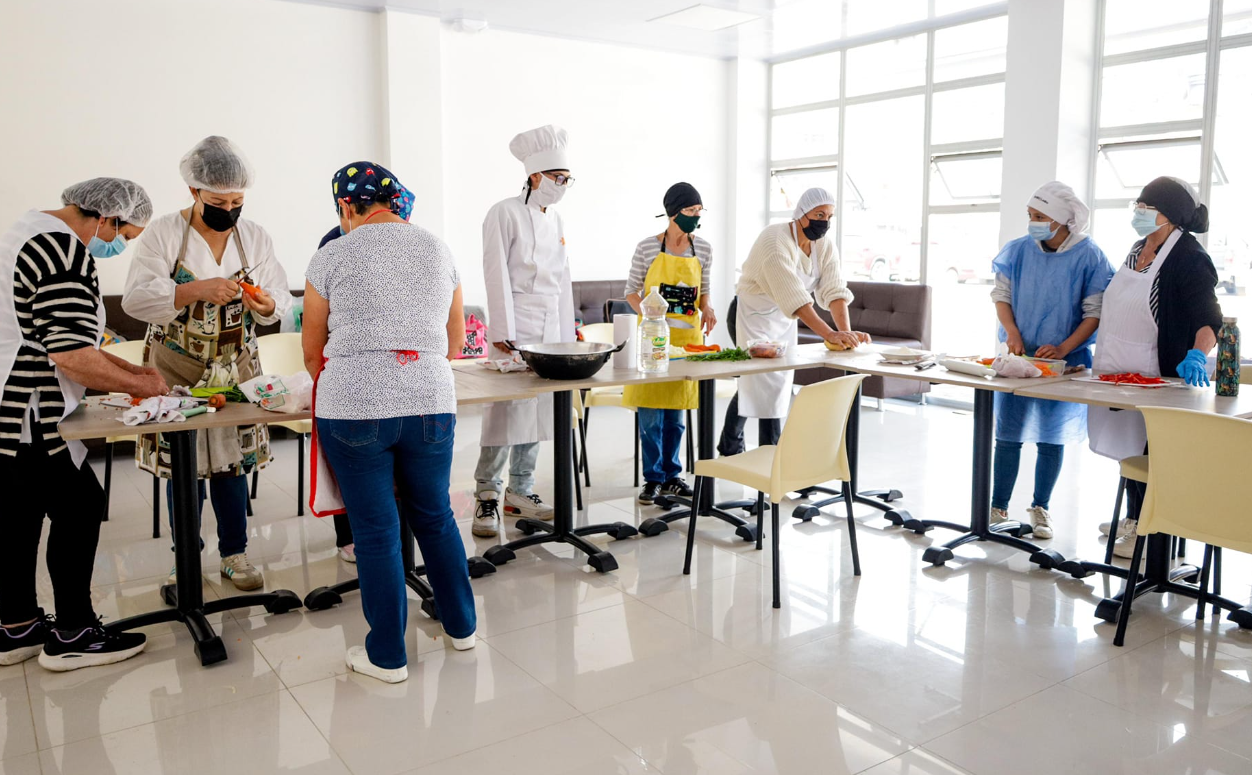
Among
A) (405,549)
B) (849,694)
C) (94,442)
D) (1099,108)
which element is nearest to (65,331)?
(405,549)

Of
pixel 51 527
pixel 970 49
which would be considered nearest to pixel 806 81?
pixel 970 49

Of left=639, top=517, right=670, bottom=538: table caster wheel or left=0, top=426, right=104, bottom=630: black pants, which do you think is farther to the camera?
left=639, top=517, right=670, bottom=538: table caster wheel

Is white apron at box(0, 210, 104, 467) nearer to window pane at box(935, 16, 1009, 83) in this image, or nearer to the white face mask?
the white face mask

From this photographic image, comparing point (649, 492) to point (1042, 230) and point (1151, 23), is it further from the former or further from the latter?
point (1151, 23)

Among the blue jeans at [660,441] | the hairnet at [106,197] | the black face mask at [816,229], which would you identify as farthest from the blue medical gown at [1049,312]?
the hairnet at [106,197]

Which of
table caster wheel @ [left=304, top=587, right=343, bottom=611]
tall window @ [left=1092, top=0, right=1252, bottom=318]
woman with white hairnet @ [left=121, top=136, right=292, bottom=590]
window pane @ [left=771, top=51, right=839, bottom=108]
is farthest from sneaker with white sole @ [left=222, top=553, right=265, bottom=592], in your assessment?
window pane @ [left=771, top=51, right=839, bottom=108]

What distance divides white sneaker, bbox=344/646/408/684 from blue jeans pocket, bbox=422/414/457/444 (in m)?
0.67

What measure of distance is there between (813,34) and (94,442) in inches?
240

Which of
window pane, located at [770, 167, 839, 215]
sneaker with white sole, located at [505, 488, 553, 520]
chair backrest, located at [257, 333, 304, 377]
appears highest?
window pane, located at [770, 167, 839, 215]

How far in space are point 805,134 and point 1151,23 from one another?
3121 mm

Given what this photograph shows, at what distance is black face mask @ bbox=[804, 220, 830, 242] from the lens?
409 cm

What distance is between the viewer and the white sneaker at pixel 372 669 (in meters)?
2.60

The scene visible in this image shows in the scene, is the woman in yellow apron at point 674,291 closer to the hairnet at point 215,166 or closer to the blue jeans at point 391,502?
the blue jeans at point 391,502

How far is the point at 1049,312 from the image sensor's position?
151 inches
